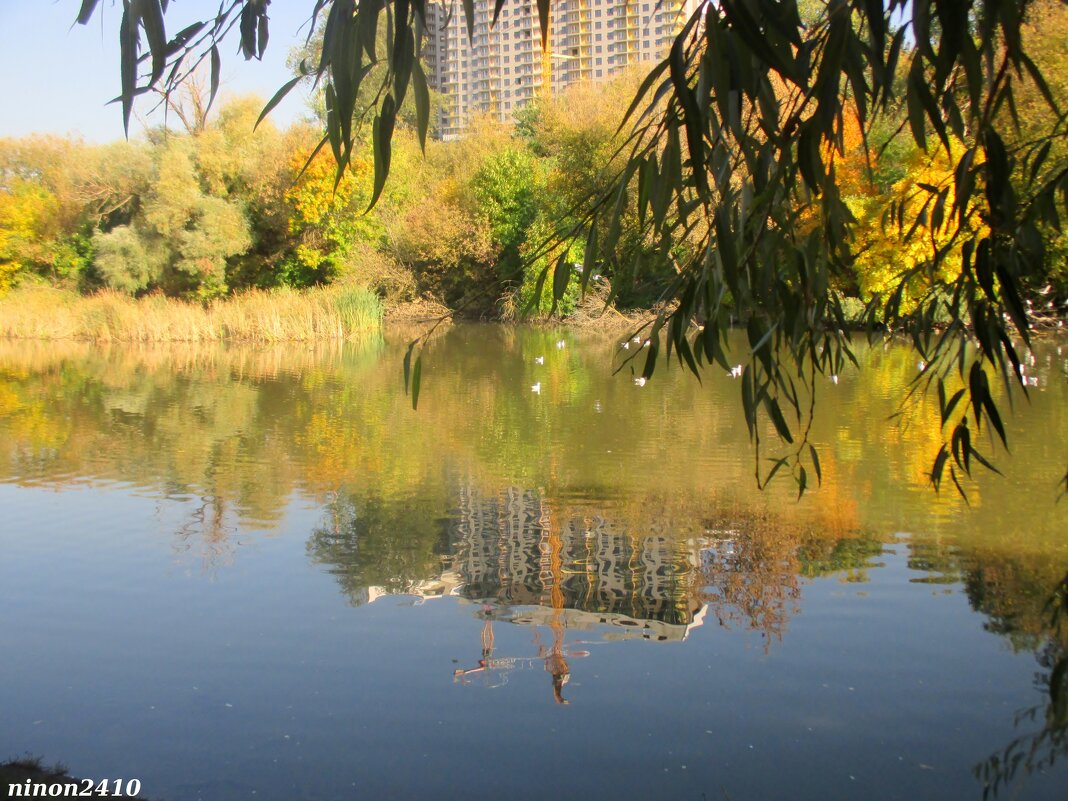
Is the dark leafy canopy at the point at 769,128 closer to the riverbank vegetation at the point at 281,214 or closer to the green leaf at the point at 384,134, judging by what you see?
the green leaf at the point at 384,134

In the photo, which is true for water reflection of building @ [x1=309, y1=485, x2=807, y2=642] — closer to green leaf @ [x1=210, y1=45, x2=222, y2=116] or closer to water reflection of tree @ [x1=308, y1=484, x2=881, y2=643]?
water reflection of tree @ [x1=308, y1=484, x2=881, y2=643]

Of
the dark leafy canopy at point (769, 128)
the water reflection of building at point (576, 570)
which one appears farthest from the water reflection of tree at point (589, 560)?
the dark leafy canopy at point (769, 128)

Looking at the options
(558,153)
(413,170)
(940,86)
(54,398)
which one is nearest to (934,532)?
(940,86)

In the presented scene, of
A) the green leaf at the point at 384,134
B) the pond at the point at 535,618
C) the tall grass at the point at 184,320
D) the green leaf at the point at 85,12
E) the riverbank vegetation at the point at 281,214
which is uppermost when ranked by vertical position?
the riverbank vegetation at the point at 281,214

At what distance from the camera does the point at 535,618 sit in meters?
4.04

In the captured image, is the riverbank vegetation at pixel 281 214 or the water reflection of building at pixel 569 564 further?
the riverbank vegetation at pixel 281 214

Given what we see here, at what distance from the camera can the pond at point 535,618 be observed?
2.92 meters

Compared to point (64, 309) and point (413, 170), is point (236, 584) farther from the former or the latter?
point (413, 170)

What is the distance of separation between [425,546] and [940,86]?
384 cm

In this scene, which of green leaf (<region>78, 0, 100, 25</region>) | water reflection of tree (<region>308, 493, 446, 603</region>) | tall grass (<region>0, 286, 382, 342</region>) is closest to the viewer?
green leaf (<region>78, 0, 100, 25</region>)

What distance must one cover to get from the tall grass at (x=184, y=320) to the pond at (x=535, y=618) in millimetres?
11716

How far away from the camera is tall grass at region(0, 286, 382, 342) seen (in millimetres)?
19719

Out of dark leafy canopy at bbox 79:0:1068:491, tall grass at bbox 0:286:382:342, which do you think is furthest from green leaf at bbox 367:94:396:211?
tall grass at bbox 0:286:382:342

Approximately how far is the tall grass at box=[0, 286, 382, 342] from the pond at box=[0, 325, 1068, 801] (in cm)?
1172
